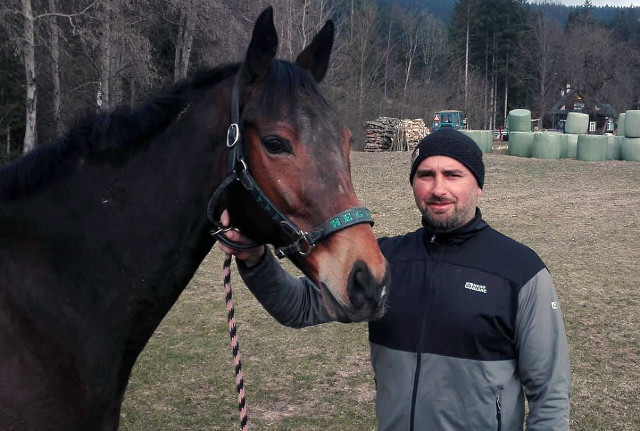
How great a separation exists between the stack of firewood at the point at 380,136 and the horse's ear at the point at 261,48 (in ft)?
97.8

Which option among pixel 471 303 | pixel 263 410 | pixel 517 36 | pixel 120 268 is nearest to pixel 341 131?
pixel 471 303

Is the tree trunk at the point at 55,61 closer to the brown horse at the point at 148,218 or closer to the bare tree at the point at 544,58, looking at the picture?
the brown horse at the point at 148,218

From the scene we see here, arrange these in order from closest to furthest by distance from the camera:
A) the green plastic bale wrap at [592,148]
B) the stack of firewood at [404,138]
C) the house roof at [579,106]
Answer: the green plastic bale wrap at [592,148] → the stack of firewood at [404,138] → the house roof at [579,106]

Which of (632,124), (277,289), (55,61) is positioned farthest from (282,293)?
(632,124)

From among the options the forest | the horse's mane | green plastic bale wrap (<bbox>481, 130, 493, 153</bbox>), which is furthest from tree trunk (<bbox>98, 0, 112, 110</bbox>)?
green plastic bale wrap (<bbox>481, 130, 493, 153</bbox>)

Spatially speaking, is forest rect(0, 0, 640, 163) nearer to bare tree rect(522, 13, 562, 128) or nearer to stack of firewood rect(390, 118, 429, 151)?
bare tree rect(522, 13, 562, 128)

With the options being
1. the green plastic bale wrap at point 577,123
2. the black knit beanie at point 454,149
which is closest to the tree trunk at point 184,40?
the black knit beanie at point 454,149

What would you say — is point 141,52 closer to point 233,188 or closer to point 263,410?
point 263,410

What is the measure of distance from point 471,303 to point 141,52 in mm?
16361

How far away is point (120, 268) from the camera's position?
82.0 inches

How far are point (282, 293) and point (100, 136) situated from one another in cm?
94

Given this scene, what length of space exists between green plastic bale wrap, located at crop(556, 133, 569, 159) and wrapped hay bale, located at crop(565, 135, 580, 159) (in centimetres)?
6

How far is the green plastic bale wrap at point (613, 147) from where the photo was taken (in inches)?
1019

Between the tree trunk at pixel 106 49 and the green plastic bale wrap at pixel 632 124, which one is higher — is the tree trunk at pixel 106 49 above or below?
above
